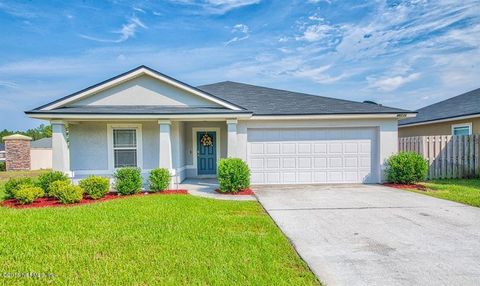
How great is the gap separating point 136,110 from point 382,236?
29.1 ft

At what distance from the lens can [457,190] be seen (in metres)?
9.61

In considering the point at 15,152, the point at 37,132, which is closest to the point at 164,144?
the point at 15,152

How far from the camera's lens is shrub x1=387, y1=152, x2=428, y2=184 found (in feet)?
35.1

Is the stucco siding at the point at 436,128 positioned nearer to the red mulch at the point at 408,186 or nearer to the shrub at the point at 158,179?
the red mulch at the point at 408,186

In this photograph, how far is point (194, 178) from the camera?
13305 millimetres

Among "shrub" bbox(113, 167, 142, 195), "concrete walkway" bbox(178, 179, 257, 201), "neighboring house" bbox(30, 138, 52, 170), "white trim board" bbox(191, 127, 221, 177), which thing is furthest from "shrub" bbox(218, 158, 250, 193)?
"neighboring house" bbox(30, 138, 52, 170)

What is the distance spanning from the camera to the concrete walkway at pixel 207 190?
870cm

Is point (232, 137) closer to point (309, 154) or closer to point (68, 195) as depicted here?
point (309, 154)

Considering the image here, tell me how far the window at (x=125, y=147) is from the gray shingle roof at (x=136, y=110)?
3.91ft

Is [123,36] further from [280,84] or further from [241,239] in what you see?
[241,239]

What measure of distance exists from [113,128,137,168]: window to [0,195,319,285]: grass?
424 cm

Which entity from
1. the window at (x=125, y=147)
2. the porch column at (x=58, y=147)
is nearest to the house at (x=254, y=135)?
the window at (x=125, y=147)

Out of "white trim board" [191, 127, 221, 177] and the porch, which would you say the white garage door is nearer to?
the porch

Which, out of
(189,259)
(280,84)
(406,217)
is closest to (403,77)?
(280,84)
